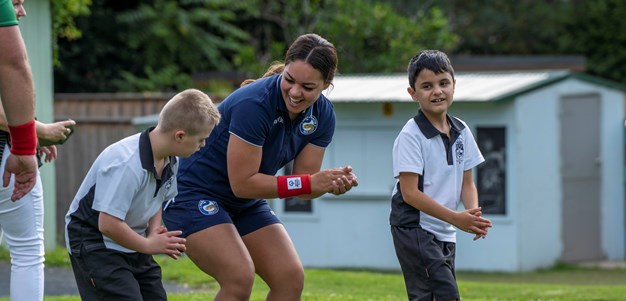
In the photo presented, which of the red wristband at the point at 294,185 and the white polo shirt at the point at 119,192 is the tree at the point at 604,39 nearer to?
the red wristband at the point at 294,185

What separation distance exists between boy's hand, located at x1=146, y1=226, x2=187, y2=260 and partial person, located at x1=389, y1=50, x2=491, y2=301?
1.39m

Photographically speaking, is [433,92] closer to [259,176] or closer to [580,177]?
[259,176]

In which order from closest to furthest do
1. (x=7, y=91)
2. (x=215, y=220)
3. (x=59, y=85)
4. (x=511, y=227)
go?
(x=7, y=91) → (x=215, y=220) → (x=511, y=227) → (x=59, y=85)

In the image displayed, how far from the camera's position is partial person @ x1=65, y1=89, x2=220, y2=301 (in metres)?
5.01

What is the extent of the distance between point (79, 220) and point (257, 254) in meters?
1.04

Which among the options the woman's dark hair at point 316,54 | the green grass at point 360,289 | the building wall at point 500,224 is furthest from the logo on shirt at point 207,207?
the building wall at point 500,224

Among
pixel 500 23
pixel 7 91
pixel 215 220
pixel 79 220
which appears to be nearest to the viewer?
pixel 7 91

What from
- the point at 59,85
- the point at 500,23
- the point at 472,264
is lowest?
the point at 472,264

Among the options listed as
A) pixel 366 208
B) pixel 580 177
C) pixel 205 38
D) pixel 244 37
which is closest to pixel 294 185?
pixel 366 208

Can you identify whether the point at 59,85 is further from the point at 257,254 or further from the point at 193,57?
the point at 257,254

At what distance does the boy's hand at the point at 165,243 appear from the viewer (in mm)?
5023

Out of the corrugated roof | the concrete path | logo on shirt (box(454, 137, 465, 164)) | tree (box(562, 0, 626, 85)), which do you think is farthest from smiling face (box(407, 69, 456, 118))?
tree (box(562, 0, 626, 85))

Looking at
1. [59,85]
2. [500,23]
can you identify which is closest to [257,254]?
[59,85]

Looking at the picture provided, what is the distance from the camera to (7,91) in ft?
14.7
